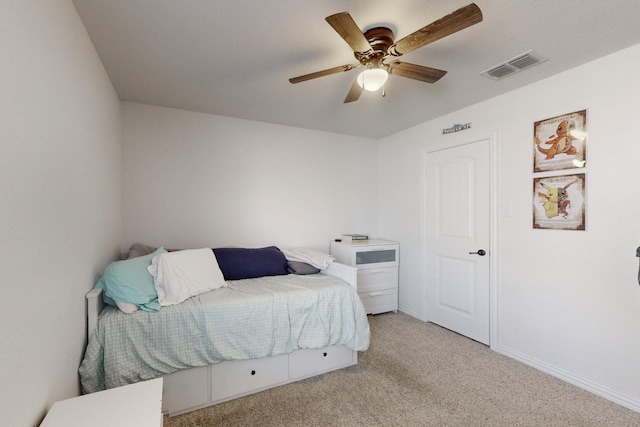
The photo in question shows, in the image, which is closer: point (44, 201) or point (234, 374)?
point (44, 201)

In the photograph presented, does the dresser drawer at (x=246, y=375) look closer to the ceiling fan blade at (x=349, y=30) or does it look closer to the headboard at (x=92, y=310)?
the headboard at (x=92, y=310)

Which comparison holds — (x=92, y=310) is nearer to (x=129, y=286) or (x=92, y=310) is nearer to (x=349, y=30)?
(x=129, y=286)

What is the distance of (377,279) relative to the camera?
3547 millimetres

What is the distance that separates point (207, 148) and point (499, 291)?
3.24 meters

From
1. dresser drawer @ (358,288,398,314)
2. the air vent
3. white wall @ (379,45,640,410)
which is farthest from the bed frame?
the air vent

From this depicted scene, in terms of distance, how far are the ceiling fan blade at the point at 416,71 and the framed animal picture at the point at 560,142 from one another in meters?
1.18

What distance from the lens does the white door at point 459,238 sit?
9.14 feet

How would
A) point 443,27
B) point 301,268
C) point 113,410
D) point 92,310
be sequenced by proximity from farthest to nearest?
1. point 301,268
2. point 92,310
3. point 443,27
4. point 113,410

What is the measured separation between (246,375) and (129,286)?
0.97 metres

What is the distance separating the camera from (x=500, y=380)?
85.7 inches

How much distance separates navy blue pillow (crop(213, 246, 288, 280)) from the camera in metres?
2.61

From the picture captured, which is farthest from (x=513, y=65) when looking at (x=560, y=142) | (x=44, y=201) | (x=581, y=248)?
(x=44, y=201)

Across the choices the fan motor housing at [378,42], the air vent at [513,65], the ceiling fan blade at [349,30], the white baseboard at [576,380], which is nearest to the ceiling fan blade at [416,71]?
the fan motor housing at [378,42]

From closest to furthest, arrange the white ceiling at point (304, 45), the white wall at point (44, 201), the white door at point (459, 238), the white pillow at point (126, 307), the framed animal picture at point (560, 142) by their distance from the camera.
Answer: the white wall at point (44, 201) < the white ceiling at point (304, 45) < the white pillow at point (126, 307) < the framed animal picture at point (560, 142) < the white door at point (459, 238)
